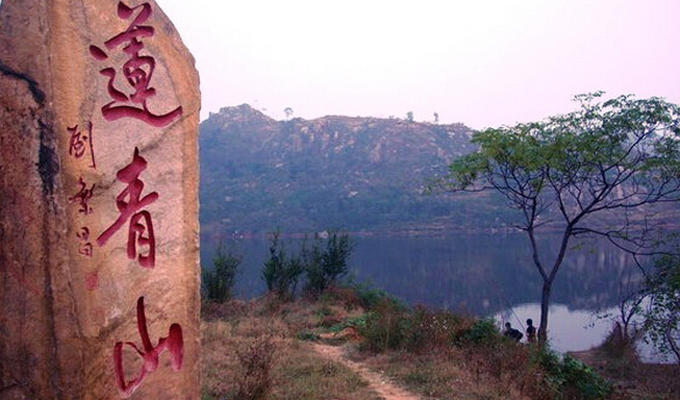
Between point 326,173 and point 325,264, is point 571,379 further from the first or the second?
point 326,173

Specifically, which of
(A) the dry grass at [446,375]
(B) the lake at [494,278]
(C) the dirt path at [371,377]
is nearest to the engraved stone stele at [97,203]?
(C) the dirt path at [371,377]

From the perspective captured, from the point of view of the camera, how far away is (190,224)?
310cm

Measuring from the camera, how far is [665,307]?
9805 mm

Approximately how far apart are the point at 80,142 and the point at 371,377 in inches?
171

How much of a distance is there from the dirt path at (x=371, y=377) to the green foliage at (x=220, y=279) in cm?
422

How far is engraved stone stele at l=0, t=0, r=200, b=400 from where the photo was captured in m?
2.58

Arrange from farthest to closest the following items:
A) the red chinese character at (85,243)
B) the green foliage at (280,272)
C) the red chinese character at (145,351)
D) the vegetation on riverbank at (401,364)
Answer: the green foliage at (280,272) → the vegetation on riverbank at (401,364) → the red chinese character at (145,351) → the red chinese character at (85,243)

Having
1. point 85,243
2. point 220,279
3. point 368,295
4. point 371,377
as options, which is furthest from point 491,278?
point 85,243

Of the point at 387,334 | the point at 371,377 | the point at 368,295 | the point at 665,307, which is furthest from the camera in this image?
the point at 368,295

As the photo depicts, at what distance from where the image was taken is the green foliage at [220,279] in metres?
11.9

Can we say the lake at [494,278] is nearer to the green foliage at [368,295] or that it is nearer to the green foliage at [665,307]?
the green foliage at [368,295]

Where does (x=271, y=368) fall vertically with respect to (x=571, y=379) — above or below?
above

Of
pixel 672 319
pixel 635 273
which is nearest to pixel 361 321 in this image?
pixel 672 319

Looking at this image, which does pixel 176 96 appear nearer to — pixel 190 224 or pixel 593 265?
pixel 190 224
